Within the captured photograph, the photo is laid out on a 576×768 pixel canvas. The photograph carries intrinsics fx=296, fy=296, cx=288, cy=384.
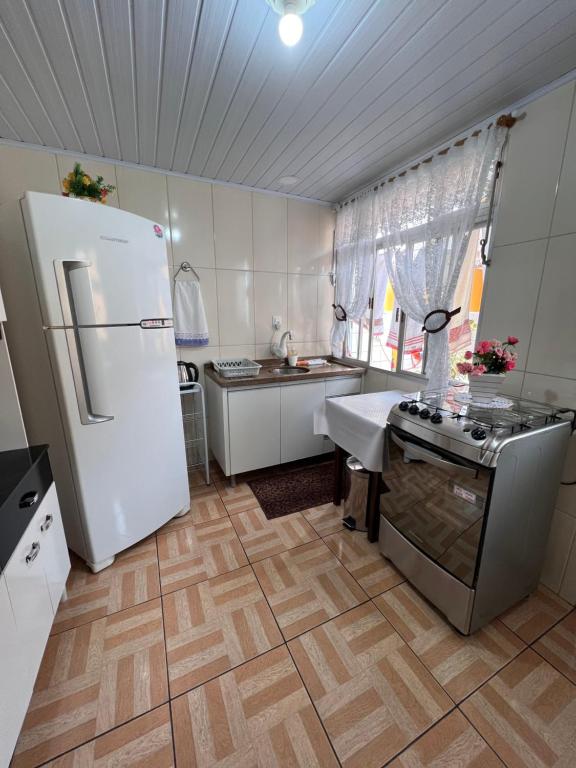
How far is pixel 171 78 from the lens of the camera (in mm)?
1342

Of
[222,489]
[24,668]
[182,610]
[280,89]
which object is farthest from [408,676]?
[280,89]

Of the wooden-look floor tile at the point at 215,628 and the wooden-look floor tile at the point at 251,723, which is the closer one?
the wooden-look floor tile at the point at 251,723

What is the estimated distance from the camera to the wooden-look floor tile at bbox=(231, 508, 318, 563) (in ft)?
5.84

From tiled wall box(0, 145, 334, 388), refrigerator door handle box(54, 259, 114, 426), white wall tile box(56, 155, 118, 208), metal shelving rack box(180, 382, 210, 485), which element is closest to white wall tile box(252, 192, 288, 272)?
tiled wall box(0, 145, 334, 388)

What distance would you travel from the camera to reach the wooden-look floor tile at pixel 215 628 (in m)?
1.18

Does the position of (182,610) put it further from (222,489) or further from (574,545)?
(574,545)

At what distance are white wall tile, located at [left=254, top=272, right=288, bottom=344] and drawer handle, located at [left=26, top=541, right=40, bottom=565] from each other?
2.09 metres

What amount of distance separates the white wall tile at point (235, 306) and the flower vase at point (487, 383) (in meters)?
1.89

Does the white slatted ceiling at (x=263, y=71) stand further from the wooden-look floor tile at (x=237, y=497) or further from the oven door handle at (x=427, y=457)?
the wooden-look floor tile at (x=237, y=497)

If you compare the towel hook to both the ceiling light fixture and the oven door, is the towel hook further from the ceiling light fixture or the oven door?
the oven door

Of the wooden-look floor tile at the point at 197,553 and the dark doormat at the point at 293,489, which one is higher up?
the wooden-look floor tile at the point at 197,553

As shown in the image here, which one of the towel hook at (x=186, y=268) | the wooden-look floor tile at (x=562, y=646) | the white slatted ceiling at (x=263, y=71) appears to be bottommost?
the wooden-look floor tile at (x=562, y=646)

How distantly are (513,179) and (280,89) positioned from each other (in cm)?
125

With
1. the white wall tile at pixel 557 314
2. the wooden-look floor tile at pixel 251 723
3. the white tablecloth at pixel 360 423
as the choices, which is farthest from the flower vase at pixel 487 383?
the wooden-look floor tile at pixel 251 723
